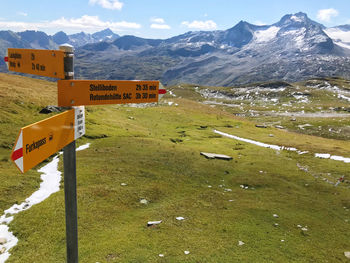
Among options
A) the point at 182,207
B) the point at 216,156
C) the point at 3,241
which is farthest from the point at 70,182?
the point at 216,156

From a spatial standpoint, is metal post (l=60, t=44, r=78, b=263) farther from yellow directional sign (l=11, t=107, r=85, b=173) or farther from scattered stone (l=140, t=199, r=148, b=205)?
scattered stone (l=140, t=199, r=148, b=205)

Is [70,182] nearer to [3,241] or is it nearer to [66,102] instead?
[66,102]

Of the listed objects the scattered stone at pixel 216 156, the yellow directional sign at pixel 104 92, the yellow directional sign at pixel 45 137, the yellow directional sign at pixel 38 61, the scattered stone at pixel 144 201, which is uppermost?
the yellow directional sign at pixel 38 61

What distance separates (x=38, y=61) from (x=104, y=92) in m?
2.02

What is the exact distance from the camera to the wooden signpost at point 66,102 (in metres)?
6.37

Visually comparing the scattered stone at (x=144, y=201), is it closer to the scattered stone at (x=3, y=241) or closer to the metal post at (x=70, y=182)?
the scattered stone at (x=3, y=241)

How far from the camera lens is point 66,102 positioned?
23.8 ft

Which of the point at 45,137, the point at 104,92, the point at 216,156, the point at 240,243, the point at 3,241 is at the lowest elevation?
the point at 216,156

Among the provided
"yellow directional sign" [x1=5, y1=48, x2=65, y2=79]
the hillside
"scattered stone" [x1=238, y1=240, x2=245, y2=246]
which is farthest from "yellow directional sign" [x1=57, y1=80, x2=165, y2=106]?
"scattered stone" [x1=238, y1=240, x2=245, y2=246]

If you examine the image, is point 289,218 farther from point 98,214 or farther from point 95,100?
point 95,100

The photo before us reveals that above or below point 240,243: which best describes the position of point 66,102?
above

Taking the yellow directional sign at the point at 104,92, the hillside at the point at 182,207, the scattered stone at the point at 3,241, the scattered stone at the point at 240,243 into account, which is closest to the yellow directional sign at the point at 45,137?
the yellow directional sign at the point at 104,92

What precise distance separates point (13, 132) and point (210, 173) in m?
28.8

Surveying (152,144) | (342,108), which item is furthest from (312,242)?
(342,108)
